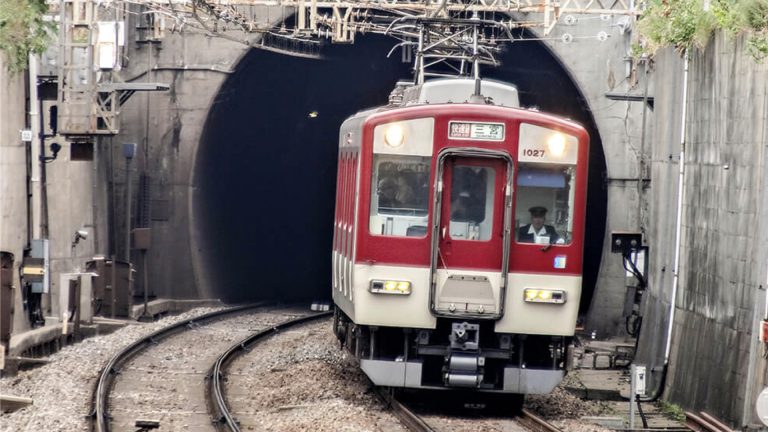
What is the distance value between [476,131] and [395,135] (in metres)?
0.81

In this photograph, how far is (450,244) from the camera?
13.1 meters

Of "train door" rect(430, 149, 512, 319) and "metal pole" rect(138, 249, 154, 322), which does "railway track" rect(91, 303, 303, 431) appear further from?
"train door" rect(430, 149, 512, 319)

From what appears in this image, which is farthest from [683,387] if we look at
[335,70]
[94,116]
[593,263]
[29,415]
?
[335,70]

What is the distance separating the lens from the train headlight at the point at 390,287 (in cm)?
1305

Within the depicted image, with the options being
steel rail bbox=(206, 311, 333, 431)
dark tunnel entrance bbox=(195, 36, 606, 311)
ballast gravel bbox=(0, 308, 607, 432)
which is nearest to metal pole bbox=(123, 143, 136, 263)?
dark tunnel entrance bbox=(195, 36, 606, 311)

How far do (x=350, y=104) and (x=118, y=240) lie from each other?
7954mm

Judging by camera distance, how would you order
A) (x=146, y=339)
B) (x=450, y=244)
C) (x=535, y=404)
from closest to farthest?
(x=450, y=244), (x=535, y=404), (x=146, y=339)

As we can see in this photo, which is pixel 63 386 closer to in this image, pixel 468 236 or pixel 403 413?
pixel 403 413

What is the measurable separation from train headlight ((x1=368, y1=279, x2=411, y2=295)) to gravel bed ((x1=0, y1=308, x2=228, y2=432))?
10.2 feet

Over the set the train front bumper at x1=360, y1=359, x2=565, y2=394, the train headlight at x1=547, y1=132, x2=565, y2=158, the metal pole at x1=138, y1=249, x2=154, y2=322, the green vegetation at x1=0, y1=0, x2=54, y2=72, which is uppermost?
the green vegetation at x1=0, y1=0, x2=54, y2=72

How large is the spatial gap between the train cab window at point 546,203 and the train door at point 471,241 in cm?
23

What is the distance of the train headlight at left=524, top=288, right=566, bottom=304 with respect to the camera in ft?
42.9

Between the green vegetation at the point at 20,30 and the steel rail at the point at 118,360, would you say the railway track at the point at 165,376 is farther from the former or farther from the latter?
the green vegetation at the point at 20,30

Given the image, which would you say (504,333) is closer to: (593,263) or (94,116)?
(94,116)
